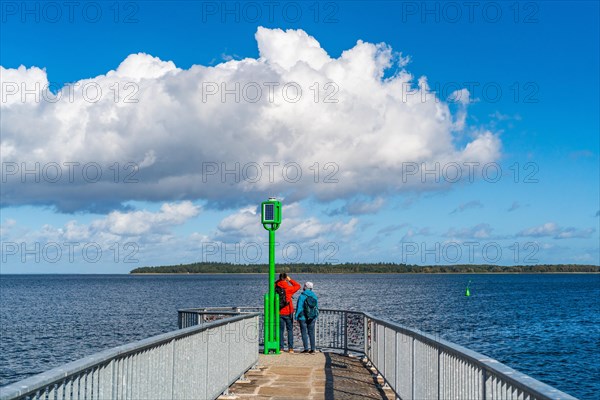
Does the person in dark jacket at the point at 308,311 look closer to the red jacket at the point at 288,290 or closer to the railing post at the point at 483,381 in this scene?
the red jacket at the point at 288,290

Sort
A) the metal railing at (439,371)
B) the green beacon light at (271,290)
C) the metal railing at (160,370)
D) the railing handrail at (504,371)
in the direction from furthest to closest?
the green beacon light at (271,290) < the metal railing at (160,370) < the metal railing at (439,371) < the railing handrail at (504,371)

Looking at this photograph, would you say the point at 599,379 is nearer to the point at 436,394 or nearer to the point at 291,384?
the point at 291,384

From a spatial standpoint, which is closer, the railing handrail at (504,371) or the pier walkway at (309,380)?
the railing handrail at (504,371)

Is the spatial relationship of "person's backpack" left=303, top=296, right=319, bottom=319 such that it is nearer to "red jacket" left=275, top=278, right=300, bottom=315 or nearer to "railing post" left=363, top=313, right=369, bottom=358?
"red jacket" left=275, top=278, right=300, bottom=315

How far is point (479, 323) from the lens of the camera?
51031 millimetres

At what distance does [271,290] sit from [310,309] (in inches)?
40.8

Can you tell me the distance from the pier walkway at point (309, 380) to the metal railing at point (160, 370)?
39 cm

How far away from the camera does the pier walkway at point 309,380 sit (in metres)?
10.4

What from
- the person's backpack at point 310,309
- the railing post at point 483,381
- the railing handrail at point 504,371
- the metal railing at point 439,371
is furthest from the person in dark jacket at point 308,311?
the railing post at point 483,381

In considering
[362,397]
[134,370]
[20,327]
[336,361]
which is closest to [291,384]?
[362,397]

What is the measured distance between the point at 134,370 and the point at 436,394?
2969mm

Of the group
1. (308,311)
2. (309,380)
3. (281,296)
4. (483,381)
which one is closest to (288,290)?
(281,296)

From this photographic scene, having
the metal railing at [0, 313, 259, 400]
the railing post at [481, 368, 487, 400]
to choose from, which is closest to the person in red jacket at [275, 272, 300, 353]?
the metal railing at [0, 313, 259, 400]

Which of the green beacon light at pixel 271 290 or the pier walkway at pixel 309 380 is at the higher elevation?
the green beacon light at pixel 271 290
